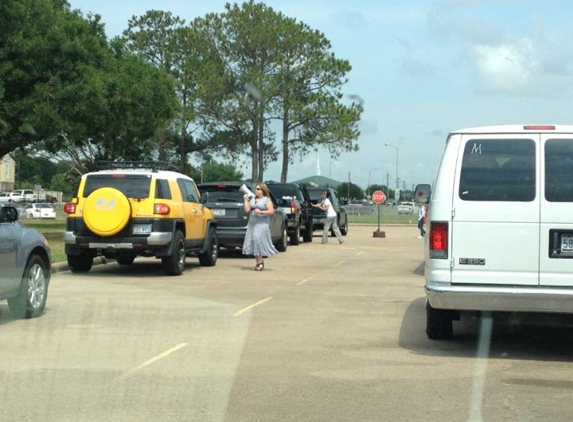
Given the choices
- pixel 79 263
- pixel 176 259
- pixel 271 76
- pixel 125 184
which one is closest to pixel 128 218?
pixel 125 184

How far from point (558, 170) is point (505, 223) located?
718 millimetres

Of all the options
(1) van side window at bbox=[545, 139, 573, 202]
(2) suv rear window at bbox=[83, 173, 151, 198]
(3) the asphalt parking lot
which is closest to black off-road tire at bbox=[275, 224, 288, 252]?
(2) suv rear window at bbox=[83, 173, 151, 198]

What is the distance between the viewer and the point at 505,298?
29.3ft

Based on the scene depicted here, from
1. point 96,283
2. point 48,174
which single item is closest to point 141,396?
point 96,283

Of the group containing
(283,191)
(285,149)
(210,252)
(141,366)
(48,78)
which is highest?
(48,78)

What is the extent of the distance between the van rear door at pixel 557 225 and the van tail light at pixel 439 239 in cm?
89

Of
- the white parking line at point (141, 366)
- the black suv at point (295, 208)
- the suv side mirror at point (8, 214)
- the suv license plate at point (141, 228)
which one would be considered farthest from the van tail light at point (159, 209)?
the black suv at point (295, 208)

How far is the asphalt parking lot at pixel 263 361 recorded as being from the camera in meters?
7.02

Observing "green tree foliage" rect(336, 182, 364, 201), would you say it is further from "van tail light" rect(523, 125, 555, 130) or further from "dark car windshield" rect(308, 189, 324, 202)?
"van tail light" rect(523, 125, 555, 130)

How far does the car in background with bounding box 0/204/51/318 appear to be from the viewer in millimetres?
10727

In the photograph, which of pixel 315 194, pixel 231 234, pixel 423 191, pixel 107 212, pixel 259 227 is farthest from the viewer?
pixel 315 194

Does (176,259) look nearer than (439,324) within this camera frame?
No

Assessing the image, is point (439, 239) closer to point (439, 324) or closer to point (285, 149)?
point (439, 324)

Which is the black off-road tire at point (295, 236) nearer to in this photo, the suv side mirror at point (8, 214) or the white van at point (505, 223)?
the suv side mirror at point (8, 214)
